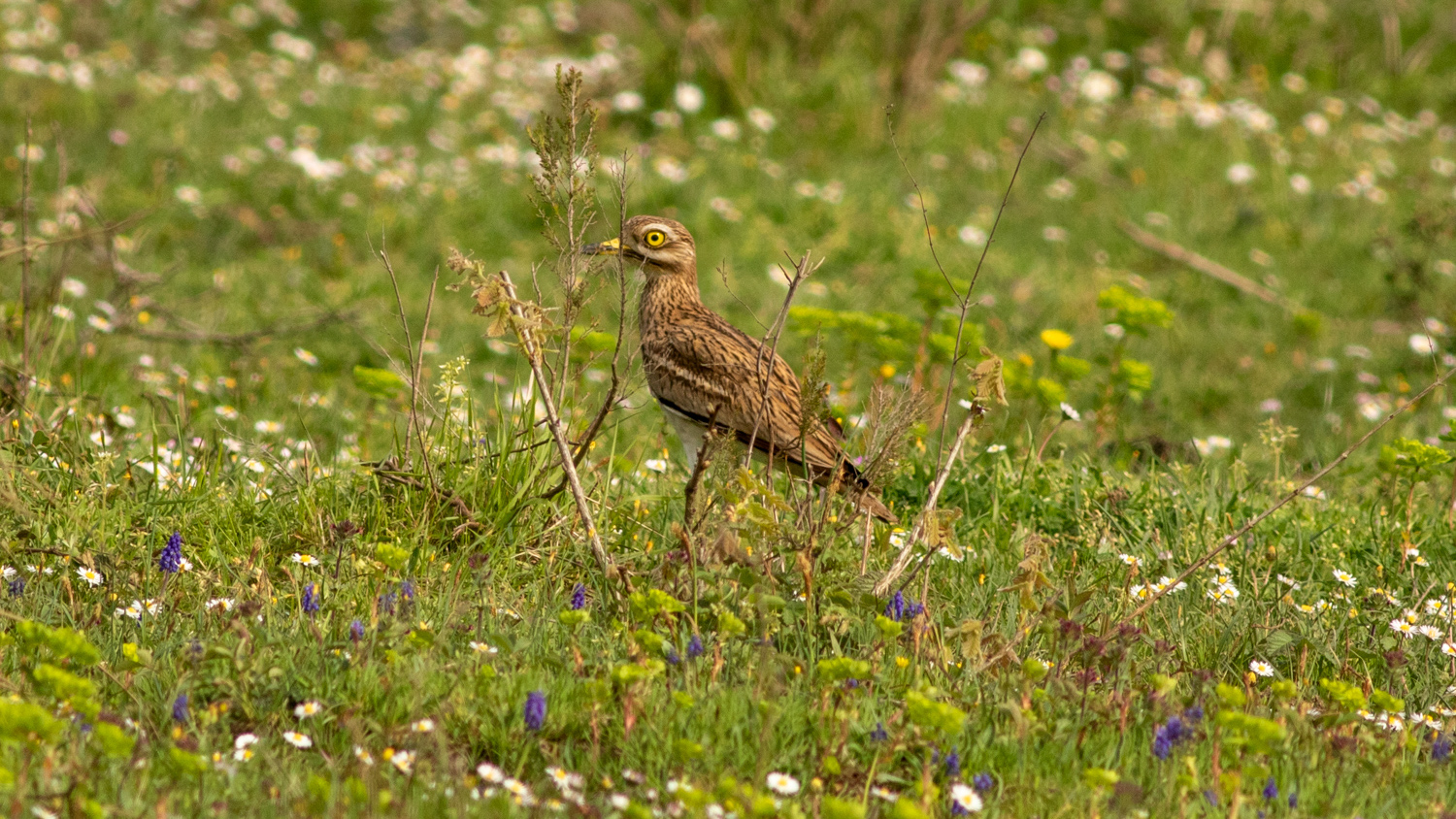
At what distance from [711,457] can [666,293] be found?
2354mm

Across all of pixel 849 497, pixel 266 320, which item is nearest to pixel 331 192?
pixel 266 320

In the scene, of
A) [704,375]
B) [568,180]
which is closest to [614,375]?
[568,180]

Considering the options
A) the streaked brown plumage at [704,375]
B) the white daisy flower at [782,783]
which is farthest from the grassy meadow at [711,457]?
the streaked brown plumage at [704,375]

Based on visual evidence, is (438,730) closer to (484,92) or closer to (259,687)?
(259,687)

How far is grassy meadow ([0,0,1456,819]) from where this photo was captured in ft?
10.9

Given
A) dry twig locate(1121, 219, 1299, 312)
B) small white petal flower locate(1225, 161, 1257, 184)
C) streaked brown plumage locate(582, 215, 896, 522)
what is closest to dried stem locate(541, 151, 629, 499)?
streaked brown plumage locate(582, 215, 896, 522)

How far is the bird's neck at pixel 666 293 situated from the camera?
634 cm

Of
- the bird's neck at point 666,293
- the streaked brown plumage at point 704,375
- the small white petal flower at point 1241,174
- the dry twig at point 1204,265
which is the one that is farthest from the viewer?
the small white petal flower at point 1241,174

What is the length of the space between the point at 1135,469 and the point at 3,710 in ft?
16.5

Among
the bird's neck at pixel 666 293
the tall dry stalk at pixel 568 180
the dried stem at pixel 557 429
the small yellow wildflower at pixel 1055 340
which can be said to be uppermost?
the tall dry stalk at pixel 568 180

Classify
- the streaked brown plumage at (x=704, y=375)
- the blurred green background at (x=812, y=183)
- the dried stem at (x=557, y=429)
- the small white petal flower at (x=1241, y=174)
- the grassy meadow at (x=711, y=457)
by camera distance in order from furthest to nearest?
the small white petal flower at (x=1241, y=174), the blurred green background at (x=812, y=183), the streaked brown plumage at (x=704, y=375), the dried stem at (x=557, y=429), the grassy meadow at (x=711, y=457)

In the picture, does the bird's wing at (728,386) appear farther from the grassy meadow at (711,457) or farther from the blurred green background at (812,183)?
the blurred green background at (812,183)

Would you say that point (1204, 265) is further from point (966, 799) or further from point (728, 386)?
point (966, 799)

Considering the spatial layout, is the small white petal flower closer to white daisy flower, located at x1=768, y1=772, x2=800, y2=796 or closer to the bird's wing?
the bird's wing
